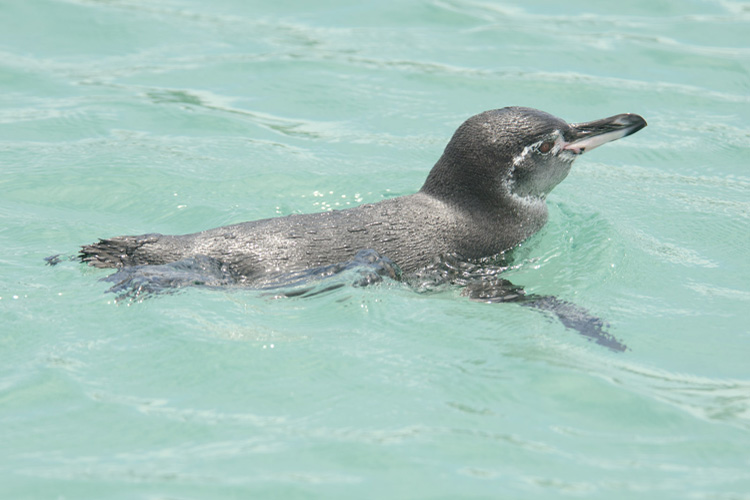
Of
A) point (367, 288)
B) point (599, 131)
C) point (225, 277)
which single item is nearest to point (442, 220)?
point (367, 288)

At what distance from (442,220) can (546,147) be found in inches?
38.8

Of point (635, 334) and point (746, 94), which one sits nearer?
point (635, 334)

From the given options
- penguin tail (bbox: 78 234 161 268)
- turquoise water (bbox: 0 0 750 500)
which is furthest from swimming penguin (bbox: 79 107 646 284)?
turquoise water (bbox: 0 0 750 500)

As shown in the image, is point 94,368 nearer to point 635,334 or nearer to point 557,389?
point 557,389

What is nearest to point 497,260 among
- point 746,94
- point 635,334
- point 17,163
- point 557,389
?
point 635,334

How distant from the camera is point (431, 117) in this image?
1080 centimetres

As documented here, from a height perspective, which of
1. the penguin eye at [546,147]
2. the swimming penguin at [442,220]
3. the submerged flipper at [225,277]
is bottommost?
the submerged flipper at [225,277]

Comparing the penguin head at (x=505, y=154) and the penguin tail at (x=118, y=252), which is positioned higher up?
the penguin head at (x=505, y=154)

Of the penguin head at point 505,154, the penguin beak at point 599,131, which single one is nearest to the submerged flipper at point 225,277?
the penguin head at point 505,154

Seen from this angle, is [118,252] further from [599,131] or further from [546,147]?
[599,131]

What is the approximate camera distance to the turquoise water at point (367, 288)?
4.62 m

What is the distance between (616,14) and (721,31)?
1497mm

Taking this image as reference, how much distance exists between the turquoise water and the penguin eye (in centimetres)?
83

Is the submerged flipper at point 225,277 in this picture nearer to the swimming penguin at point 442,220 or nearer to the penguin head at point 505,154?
the swimming penguin at point 442,220
